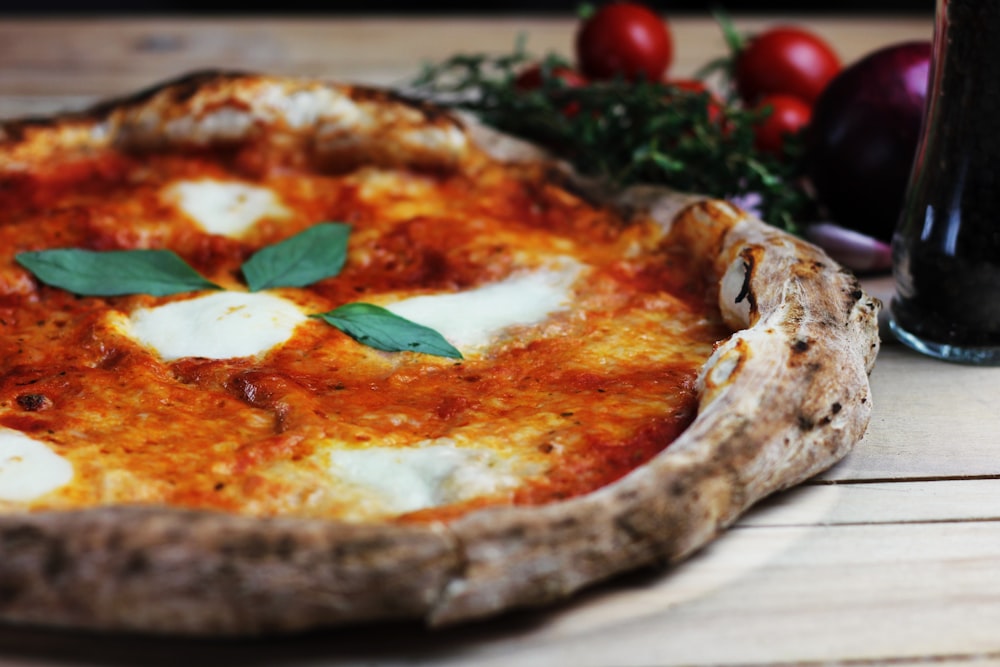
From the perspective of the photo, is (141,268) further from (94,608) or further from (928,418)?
(928,418)

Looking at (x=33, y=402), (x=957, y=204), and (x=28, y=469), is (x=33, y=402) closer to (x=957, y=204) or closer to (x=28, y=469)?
(x=28, y=469)

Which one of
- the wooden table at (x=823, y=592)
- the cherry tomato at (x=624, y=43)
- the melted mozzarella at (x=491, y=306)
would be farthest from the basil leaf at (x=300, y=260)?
the cherry tomato at (x=624, y=43)

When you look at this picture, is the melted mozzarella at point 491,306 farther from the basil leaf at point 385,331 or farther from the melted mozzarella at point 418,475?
the melted mozzarella at point 418,475

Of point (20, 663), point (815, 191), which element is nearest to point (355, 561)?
point (20, 663)

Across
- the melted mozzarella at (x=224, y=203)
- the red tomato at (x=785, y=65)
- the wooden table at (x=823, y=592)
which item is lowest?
the wooden table at (x=823, y=592)

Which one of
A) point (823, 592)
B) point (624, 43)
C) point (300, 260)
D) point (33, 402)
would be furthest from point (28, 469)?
point (624, 43)

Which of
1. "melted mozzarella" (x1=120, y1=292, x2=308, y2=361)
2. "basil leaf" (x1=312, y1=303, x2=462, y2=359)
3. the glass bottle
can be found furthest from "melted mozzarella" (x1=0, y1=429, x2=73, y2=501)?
the glass bottle
